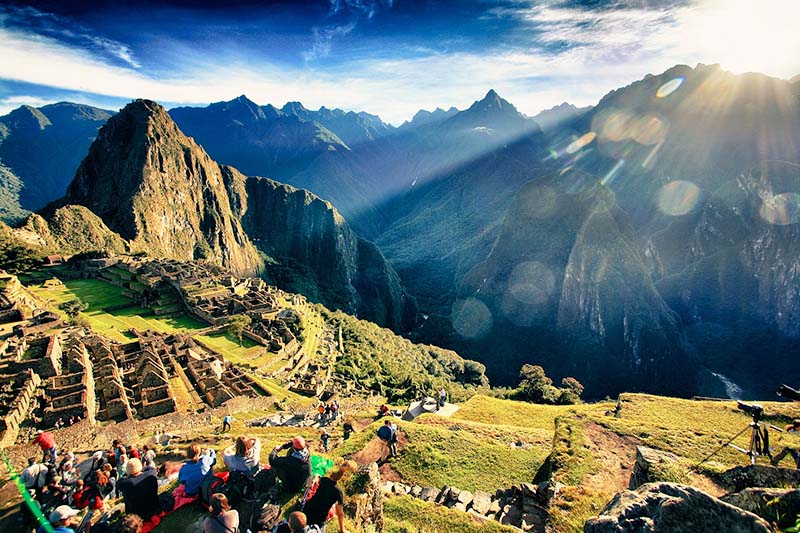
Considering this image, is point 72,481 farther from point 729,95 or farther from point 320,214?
point 729,95

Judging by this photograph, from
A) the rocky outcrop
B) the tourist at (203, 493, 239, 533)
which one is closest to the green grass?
the tourist at (203, 493, 239, 533)

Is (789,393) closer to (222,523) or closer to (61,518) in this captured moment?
(222,523)

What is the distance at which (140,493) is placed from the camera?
27.3 ft

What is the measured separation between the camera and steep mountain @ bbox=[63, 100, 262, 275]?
122 metres

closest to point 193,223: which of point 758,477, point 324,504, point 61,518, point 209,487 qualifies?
point 61,518

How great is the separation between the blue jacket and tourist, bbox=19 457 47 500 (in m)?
4.19

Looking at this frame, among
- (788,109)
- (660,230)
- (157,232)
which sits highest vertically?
(788,109)

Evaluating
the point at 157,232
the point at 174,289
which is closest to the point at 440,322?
the point at 174,289

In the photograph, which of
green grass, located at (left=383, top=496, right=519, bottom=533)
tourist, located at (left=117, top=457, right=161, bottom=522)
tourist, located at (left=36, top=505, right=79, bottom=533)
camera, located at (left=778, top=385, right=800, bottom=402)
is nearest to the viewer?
tourist, located at (left=36, top=505, right=79, bottom=533)

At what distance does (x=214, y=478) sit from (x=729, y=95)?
246563mm

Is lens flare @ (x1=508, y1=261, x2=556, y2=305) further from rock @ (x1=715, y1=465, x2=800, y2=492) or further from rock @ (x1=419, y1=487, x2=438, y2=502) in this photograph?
rock @ (x1=419, y1=487, x2=438, y2=502)

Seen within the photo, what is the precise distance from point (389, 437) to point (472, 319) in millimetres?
97547

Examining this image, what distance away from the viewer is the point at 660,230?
154250 mm

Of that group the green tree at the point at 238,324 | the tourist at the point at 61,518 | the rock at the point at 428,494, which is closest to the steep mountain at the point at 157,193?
the green tree at the point at 238,324
